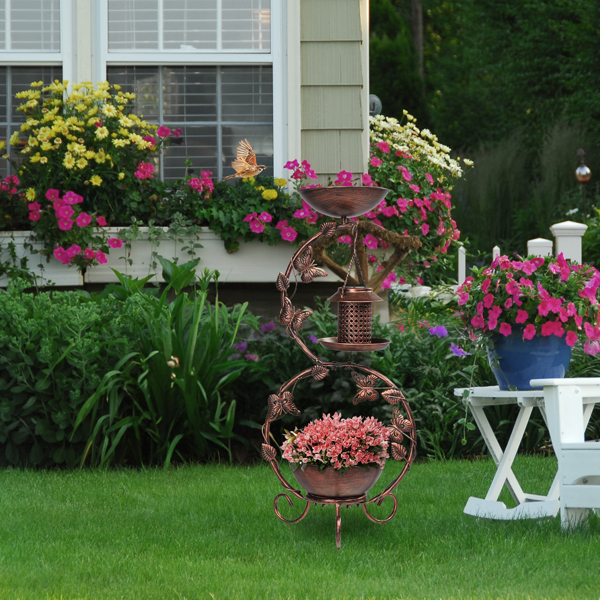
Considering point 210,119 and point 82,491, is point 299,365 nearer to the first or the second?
point 82,491

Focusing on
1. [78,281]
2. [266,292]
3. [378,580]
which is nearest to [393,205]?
[266,292]

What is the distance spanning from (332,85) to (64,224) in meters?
1.75

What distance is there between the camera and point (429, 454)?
3.99 meters

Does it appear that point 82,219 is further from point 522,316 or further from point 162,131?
point 522,316

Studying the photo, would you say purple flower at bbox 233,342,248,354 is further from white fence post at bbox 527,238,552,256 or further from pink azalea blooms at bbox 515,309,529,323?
white fence post at bbox 527,238,552,256

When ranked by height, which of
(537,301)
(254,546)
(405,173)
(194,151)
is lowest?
(254,546)

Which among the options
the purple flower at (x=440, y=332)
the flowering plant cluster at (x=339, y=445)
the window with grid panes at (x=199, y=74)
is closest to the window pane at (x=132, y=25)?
the window with grid panes at (x=199, y=74)

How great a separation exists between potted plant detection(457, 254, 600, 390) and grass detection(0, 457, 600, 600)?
0.57m

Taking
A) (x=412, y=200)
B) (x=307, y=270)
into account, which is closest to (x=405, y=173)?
(x=412, y=200)

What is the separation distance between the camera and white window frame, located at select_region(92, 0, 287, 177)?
4758 millimetres

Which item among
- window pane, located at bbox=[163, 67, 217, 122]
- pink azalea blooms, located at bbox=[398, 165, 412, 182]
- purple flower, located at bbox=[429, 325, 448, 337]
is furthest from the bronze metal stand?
window pane, located at bbox=[163, 67, 217, 122]

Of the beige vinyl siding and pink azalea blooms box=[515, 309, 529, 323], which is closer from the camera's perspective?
pink azalea blooms box=[515, 309, 529, 323]

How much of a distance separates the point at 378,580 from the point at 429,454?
1.79 metres

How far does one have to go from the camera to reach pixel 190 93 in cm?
488
